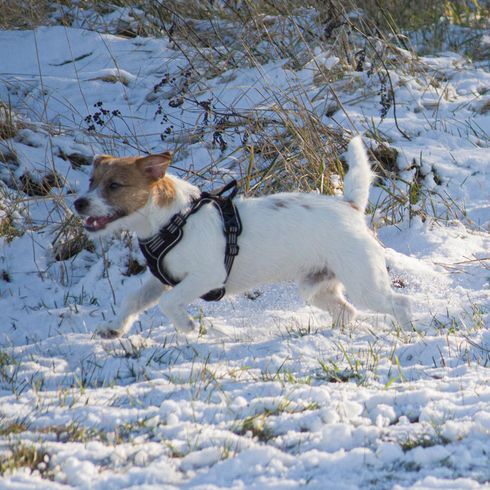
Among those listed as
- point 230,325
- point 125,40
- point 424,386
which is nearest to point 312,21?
point 125,40

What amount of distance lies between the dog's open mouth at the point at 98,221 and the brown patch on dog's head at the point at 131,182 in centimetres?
5

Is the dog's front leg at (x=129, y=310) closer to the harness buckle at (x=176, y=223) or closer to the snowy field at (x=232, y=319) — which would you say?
the snowy field at (x=232, y=319)

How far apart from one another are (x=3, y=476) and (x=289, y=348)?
191 cm

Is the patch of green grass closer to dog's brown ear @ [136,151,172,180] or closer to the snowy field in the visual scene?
the snowy field

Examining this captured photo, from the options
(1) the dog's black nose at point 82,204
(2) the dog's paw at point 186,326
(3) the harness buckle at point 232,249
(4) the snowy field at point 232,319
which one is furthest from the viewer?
(3) the harness buckle at point 232,249

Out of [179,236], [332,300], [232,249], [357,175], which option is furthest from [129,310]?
[357,175]

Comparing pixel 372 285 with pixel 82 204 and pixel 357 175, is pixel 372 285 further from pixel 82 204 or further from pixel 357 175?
pixel 82 204

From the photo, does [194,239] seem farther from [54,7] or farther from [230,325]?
[54,7]

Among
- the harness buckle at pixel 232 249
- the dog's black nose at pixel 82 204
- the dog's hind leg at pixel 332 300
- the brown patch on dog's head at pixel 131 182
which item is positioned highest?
the brown patch on dog's head at pixel 131 182

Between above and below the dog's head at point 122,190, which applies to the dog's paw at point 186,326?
below

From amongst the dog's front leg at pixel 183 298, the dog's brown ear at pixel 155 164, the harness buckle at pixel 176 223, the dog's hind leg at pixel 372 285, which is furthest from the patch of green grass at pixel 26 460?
the dog's hind leg at pixel 372 285

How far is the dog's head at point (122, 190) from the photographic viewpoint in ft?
14.9

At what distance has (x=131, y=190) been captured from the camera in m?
4.55

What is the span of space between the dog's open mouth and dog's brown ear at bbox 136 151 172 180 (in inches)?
10.9
